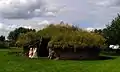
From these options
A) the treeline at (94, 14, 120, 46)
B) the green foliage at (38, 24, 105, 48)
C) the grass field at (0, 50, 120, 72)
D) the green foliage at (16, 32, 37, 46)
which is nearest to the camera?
the grass field at (0, 50, 120, 72)

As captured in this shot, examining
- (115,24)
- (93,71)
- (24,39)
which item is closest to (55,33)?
(24,39)

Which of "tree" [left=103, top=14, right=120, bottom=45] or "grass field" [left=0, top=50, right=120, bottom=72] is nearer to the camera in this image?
"grass field" [left=0, top=50, right=120, bottom=72]

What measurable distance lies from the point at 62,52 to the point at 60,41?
1463 millimetres

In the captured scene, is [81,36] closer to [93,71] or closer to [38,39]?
[38,39]

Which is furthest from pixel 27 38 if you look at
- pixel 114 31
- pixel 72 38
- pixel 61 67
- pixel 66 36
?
pixel 114 31

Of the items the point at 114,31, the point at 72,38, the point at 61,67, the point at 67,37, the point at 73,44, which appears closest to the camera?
the point at 61,67

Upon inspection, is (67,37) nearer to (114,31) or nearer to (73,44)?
(73,44)

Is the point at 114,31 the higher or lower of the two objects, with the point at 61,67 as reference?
higher

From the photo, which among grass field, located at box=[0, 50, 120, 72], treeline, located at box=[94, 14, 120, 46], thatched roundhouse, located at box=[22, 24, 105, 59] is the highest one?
treeline, located at box=[94, 14, 120, 46]

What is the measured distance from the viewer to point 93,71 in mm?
22062

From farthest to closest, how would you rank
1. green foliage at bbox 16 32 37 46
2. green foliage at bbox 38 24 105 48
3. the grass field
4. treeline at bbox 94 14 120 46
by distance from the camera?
1. treeline at bbox 94 14 120 46
2. green foliage at bbox 16 32 37 46
3. green foliage at bbox 38 24 105 48
4. the grass field

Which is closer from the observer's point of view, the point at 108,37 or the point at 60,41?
the point at 60,41

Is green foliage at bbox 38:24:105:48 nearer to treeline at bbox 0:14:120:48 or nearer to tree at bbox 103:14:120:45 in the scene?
treeline at bbox 0:14:120:48

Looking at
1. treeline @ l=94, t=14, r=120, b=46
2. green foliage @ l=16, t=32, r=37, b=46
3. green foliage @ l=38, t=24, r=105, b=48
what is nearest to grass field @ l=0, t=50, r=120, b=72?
green foliage @ l=38, t=24, r=105, b=48
